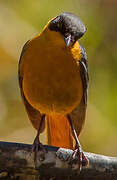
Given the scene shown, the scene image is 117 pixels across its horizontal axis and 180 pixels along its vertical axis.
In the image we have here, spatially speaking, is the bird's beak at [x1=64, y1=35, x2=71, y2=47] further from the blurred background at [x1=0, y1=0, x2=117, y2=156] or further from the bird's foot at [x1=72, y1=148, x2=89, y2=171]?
the blurred background at [x1=0, y1=0, x2=117, y2=156]

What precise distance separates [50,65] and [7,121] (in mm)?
1967

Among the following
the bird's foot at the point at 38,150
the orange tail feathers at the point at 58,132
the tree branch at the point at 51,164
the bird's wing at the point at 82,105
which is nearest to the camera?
the tree branch at the point at 51,164

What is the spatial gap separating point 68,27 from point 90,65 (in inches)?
88.5

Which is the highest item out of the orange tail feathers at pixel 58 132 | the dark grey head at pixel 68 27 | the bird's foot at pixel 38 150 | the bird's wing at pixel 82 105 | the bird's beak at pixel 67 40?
the dark grey head at pixel 68 27

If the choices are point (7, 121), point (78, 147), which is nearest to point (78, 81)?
point (78, 147)

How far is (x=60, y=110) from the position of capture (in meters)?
5.12

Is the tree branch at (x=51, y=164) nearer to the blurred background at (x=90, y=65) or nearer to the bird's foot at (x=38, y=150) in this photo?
the bird's foot at (x=38, y=150)

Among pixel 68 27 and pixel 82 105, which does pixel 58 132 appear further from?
pixel 68 27

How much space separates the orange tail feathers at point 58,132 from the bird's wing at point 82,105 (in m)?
0.10

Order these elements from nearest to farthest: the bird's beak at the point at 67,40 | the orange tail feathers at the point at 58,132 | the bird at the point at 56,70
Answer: the bird's beak at the point at 67,40 → the bird at the point at 56,70 → the orange tail feathers at the point at 58,132

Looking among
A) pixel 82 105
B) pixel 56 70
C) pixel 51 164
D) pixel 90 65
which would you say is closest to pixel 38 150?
pixel 51 164

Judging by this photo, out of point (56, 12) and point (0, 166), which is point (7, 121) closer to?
point (56, 12)

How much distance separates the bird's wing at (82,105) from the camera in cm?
504

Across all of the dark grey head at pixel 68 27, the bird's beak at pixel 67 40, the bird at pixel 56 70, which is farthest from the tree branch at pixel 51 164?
the dark grey head at pixel 68 27
